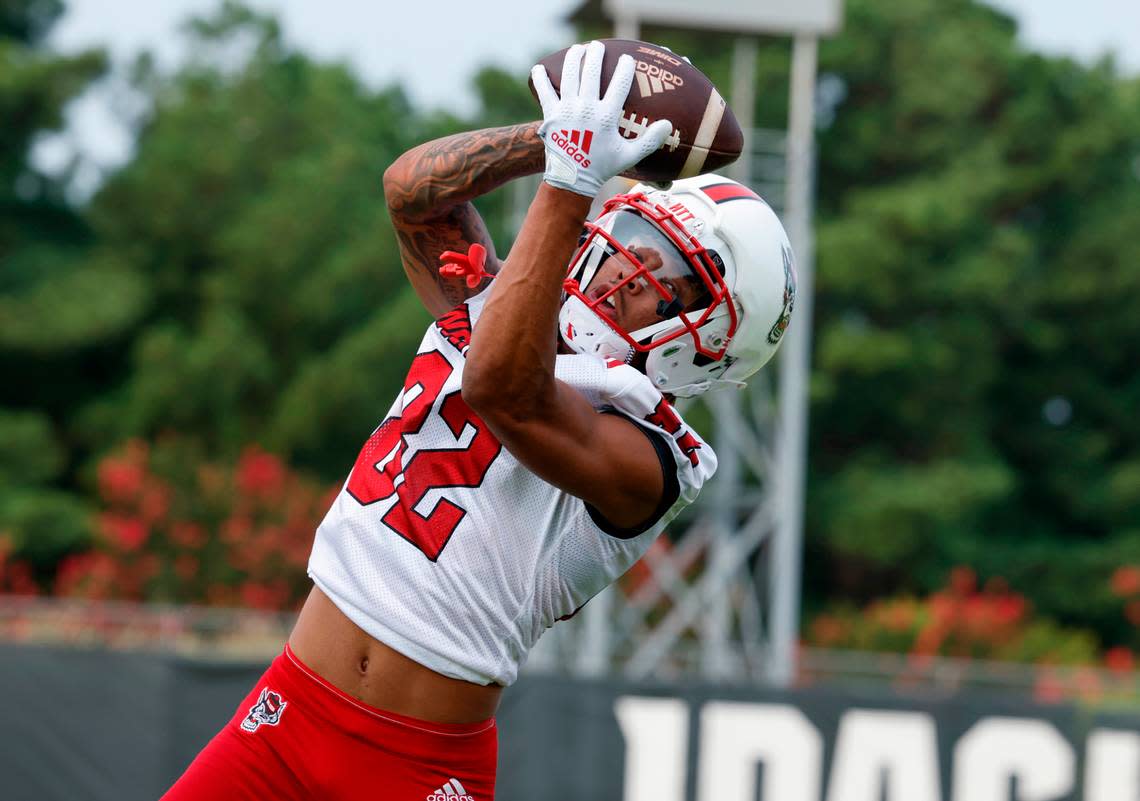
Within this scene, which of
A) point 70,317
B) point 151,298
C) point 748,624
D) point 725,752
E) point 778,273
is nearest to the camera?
point 778,273

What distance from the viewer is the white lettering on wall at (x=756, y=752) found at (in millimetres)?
6789

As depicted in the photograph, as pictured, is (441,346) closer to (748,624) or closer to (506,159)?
(506,159)

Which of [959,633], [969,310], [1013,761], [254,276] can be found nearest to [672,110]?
[1013,761]

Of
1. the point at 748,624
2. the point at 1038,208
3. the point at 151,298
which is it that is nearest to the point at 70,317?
the point at 151,298

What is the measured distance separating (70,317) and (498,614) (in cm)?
1917

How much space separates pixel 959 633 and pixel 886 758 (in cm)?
1107

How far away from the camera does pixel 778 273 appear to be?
2988 mm

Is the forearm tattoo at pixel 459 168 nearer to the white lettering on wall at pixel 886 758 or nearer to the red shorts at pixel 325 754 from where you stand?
the red shorts at pixel 325 754

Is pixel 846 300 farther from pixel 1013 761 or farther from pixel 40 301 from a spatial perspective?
pixel 1013 761

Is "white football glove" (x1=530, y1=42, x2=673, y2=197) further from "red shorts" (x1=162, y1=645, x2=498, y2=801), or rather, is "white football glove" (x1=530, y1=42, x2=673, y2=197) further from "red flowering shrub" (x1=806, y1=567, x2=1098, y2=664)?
"red flowering shrub" (x1=806, y1=567, x2=1098, y2=664)

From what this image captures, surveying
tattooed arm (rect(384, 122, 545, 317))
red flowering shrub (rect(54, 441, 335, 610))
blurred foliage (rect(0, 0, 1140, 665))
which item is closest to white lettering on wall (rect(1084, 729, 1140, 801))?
tattooed arm (rect(384, 122, 545, 317))

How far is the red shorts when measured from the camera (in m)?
2.79

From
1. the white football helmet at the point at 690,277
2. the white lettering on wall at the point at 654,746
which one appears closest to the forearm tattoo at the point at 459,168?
the white football helmet at the point at 690,277

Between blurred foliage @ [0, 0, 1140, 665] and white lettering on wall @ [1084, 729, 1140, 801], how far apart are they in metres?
14.3
